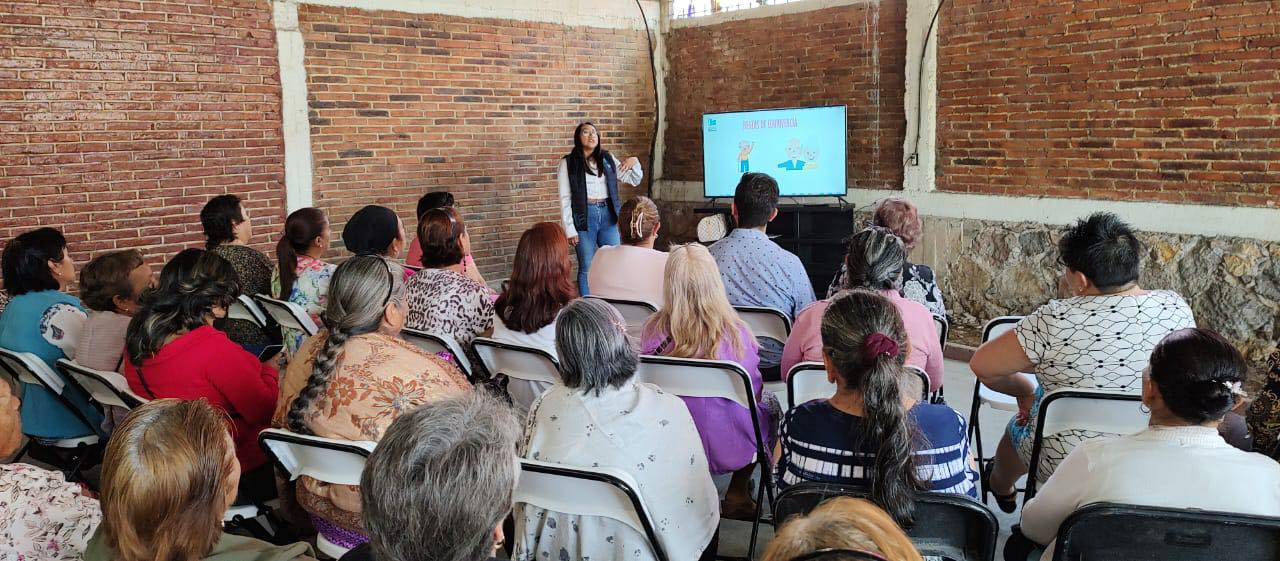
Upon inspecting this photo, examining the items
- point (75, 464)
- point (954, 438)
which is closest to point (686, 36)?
point (75, 464)

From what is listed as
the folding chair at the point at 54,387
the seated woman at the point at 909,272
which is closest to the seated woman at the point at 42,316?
the folding chair at the point at 54,387

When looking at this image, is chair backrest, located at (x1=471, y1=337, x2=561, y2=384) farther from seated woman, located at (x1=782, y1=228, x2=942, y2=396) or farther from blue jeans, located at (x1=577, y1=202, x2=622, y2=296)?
blue jeans, located at (x1=577, y1=202, x2=622, y2=296)

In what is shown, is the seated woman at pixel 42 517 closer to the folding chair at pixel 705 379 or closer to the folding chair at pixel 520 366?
the folding chair at pixel 520 366

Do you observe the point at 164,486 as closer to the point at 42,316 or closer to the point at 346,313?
the point at 346,313

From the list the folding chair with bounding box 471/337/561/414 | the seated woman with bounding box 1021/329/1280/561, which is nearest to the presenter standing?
the folding chair with bounding box 471/337/561/414

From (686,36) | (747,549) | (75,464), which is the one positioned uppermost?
(686,36)

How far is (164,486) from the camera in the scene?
1490 millimetres

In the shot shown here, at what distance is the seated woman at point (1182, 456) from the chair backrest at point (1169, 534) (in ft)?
0.34

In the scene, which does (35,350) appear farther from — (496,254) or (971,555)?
(496,254)

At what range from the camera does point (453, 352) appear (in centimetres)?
305

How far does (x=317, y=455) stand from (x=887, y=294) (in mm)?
1759

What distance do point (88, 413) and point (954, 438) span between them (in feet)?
9.45

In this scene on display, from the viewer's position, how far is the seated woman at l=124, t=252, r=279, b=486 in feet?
8.94

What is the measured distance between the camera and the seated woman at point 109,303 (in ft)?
11.0
